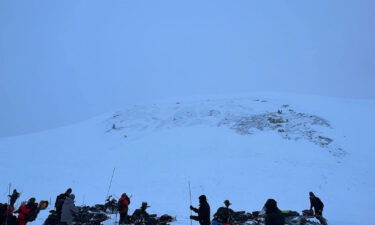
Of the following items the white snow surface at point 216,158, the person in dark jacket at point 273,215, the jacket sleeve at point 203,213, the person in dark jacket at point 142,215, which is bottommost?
the person in dark jacket at point 273,215

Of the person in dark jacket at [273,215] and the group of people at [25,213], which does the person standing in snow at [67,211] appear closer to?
the group of people at [25,213]

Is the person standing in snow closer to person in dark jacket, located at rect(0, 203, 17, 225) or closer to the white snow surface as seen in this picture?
person in dark jacket, located at rect(0, 203, 17, 225)

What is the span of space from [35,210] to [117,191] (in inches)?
523

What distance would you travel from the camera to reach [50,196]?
71.9 feet

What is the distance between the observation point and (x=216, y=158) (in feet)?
89.5

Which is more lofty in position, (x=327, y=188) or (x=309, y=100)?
(x=309, y=100)

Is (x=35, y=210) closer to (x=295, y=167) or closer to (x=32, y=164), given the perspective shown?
(x=295, y=167)

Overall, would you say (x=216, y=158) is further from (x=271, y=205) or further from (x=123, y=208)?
(x=271, y=205)

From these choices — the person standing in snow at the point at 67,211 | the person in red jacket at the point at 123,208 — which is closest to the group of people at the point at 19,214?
the person standing in snow at the point at 67,211

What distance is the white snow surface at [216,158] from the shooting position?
21.1m

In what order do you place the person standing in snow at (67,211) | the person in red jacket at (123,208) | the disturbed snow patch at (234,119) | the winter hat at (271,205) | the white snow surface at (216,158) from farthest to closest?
the disturbed snow patch at (234,119) < the white snow surface at (216,158) < the person in red jacket at (123,208) < the person standing in snow at (67,211) < the winter hat at (271,205)

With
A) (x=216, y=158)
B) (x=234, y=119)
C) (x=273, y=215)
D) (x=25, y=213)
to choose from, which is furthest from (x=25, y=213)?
(x=234, y=119)

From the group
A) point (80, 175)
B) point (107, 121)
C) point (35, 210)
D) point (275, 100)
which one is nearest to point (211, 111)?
point (275, 100)

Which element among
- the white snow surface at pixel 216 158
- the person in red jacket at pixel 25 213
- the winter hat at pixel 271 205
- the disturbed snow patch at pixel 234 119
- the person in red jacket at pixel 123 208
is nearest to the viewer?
the winter hat at pixel 271 205
